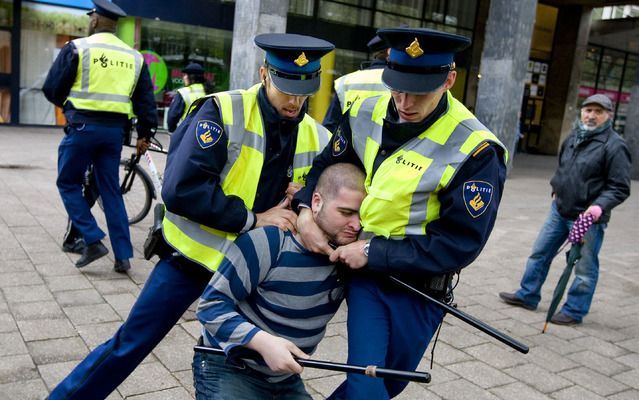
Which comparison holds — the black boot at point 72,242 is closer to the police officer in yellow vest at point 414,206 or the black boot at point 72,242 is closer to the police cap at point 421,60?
the police officer in yellow vest at point 414,206

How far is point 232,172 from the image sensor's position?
2449 mm

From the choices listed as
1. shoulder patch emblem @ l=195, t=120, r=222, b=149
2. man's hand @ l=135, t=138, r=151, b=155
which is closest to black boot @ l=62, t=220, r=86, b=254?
man's hand @ l=135, t=138, r=151, b=155

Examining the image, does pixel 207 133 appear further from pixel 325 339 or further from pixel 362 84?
pixel 325 339

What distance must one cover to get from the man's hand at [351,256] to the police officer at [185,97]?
4214 mm

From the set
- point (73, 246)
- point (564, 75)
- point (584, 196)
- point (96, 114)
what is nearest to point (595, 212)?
point (584, 196)

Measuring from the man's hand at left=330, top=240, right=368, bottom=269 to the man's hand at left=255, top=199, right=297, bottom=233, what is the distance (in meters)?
0.19

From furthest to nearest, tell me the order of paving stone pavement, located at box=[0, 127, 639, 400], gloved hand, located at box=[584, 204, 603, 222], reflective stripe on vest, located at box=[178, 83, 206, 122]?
reflective stripe on vest, located at box=[178, 83, 206, 122] < gloved hand, located at box=[584, 204, 603, 222] < paving stone pavement, located at box=[0, 127, 639, 400]

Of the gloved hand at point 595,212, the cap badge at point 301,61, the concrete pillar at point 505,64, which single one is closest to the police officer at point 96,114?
the cap badge at point 301,61

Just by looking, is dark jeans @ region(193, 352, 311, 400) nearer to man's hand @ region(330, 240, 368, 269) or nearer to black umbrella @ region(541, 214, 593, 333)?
man's hand @ region(330, 240, 368, 269)

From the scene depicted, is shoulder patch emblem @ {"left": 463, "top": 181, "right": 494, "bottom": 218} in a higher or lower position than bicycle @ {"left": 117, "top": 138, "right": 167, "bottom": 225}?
higher

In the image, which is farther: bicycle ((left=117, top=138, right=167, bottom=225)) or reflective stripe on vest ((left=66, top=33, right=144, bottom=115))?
bicycle ((left=117, top=138, right=167, bottom=225))

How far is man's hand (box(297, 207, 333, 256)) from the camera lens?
2.05 meters

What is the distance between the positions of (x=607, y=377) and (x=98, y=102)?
4122 millimetres

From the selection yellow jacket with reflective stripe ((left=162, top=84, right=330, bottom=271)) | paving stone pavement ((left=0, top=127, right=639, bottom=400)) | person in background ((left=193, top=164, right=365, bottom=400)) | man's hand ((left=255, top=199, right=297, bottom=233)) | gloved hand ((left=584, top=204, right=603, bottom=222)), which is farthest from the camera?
gloved hand ((left=584, top=204, right=603, bottom=222))
